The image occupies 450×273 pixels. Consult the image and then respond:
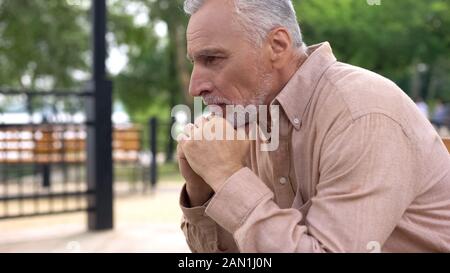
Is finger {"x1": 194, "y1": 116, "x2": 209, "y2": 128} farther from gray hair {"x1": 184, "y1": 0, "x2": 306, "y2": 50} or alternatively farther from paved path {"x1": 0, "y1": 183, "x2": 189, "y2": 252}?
paved path {"x1": 0, "y1": 183, "x2": 189, "y2": 252}

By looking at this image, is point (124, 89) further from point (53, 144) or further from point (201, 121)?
point (201, 121)

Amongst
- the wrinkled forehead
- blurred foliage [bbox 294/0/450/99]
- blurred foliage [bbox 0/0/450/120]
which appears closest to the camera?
the wrinkled forehead

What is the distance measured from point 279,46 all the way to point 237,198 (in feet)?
1.38

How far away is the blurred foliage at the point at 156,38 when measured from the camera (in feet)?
54.3

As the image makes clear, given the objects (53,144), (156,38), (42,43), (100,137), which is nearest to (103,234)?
(100,137)

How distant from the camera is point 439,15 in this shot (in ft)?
61.6

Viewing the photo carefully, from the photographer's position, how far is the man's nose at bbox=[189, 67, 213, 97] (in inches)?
57.9

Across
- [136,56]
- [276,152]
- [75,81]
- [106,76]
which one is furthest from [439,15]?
[276,152]

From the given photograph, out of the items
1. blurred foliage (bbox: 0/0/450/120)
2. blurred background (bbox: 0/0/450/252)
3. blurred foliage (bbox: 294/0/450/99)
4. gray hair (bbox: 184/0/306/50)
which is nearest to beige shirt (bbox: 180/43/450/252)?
gray hair (bbox: 184/0/306/50)

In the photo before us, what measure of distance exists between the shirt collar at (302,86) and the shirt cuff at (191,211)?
339 mm

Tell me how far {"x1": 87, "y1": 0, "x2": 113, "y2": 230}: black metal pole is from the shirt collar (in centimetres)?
453

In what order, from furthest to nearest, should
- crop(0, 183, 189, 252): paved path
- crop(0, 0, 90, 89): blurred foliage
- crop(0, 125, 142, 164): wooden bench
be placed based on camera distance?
crop(0, 0, 90, 89): blurred foliage < crop(0, 125, 142, 164): wooden bench < crop(0, 183, 189, 252): paved path

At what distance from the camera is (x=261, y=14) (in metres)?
1.46

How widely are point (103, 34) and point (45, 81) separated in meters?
13.0
